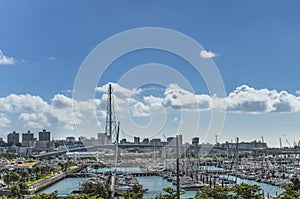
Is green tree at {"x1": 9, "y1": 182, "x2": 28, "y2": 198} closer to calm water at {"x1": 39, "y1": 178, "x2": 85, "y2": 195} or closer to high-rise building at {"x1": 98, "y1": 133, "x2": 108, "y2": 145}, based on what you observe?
calm water at {"x1": 39, "y1": 178, "x2": 85, "y2": 195}

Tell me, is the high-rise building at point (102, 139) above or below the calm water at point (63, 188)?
above

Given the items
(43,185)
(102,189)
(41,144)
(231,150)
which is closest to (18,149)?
(41,144)

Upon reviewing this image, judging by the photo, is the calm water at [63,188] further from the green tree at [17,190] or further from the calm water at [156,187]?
the calm water at [156,187]

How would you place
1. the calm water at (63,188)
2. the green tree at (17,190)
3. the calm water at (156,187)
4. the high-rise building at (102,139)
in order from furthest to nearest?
1. the high-rise building at (102,139)
2. the calm water at (63,188)
3. the calm water at (156,187)
4. the green tree at (17,190)

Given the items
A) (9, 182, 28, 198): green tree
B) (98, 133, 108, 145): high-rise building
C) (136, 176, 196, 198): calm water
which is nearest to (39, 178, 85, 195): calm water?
(9, 182, 28, 198): green tree

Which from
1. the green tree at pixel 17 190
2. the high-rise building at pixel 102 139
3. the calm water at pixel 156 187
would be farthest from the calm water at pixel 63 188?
the high-rise building at pixel 102 139

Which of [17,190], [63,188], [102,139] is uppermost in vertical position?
[102,139]

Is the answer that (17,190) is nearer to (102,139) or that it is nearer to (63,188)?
(63,188)

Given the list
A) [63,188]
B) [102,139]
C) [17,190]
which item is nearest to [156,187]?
[63,188]

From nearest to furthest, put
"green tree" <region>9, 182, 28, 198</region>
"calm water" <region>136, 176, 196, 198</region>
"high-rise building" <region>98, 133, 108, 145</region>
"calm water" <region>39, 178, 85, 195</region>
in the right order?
1. "green tree" <region>9, 182, 28, 198</region>
2. "calm water" <region>136, 176, 196, 198</region>
3. "calm water" <region>39, 178, 85, 195</region>
4. "high-rise building" <region>98, 133, 108, 145</region>

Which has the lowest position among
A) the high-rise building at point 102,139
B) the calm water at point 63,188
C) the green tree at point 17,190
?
the calm water at point 63,188

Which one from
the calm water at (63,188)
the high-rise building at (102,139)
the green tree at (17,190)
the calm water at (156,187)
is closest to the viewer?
A: the green tree at (17,190)

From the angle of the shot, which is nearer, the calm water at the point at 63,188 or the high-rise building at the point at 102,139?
the calm water at the point at 63,188

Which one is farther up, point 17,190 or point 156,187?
point 17,190
